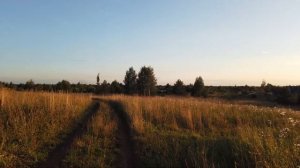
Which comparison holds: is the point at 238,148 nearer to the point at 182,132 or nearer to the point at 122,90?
the point at 182,132

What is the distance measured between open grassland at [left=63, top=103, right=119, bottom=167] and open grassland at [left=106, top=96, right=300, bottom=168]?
0.75 meters

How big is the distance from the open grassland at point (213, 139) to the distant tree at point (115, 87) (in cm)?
5404

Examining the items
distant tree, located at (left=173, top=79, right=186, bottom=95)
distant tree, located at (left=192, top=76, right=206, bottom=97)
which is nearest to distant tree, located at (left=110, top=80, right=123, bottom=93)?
distant tree, located at (left=173, top=79, right=186, bottom=95)

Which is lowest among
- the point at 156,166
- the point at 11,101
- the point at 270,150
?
the point at 156,166

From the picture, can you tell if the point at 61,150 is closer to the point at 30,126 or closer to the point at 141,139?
the point at 30,126

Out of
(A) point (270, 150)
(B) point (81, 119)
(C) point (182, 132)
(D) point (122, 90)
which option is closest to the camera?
(A) point (270, 150)

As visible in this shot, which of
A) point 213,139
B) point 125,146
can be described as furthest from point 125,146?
point 213,139

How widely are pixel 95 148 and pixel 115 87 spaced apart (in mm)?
65670

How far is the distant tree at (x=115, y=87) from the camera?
71.9 m

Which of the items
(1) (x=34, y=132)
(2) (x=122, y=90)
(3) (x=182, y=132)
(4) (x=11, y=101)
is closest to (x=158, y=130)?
(3) (x=182, y=132)

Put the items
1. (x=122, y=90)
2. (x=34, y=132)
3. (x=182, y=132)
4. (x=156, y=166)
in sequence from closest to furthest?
(x=156, y=166), (x=34, y=132), (x=182, y=132), (x=122, y=90)

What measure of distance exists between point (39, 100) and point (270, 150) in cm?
1036

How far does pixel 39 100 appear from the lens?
14922 mm

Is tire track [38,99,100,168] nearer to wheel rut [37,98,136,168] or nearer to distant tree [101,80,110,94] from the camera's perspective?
wheel rut [37,98,136,168]
